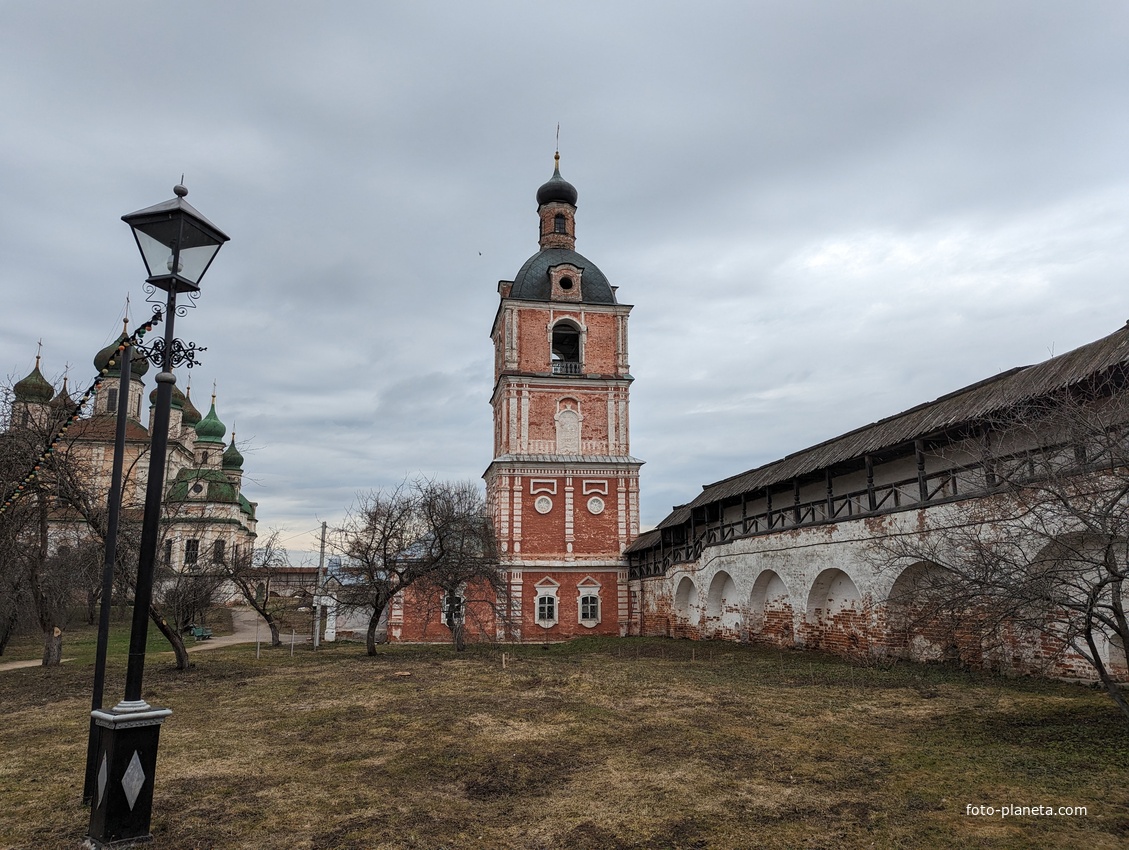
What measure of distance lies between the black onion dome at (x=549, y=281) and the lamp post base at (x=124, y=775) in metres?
28.5

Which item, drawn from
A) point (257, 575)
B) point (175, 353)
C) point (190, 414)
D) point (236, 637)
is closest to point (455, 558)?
point (257, 575)

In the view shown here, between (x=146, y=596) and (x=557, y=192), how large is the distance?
33.4 m

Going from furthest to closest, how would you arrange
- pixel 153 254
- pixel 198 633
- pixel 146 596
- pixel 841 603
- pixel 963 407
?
pixel 198 633, pixel 841 603, pixel 963 407, pixel 153 254, pixel 146 596

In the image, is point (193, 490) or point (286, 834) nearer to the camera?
point (286, 834)

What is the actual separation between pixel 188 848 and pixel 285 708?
257 inches

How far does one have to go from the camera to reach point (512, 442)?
3128 cm

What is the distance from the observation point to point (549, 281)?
110 ft

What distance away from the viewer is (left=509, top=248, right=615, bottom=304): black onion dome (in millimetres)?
33188

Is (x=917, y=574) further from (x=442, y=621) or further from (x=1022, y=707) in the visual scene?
(x=442, y=621)

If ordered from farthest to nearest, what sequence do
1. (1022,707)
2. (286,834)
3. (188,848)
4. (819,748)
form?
(1022,707) < (819,748) < (286,834) < (188,848)

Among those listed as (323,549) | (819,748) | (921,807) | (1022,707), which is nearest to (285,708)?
(819,748)

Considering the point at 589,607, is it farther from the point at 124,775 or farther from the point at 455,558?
the point at 124,775

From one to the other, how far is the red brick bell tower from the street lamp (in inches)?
989

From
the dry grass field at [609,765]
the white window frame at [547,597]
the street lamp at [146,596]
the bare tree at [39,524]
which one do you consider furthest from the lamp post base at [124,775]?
the white window frame at [547,597]
